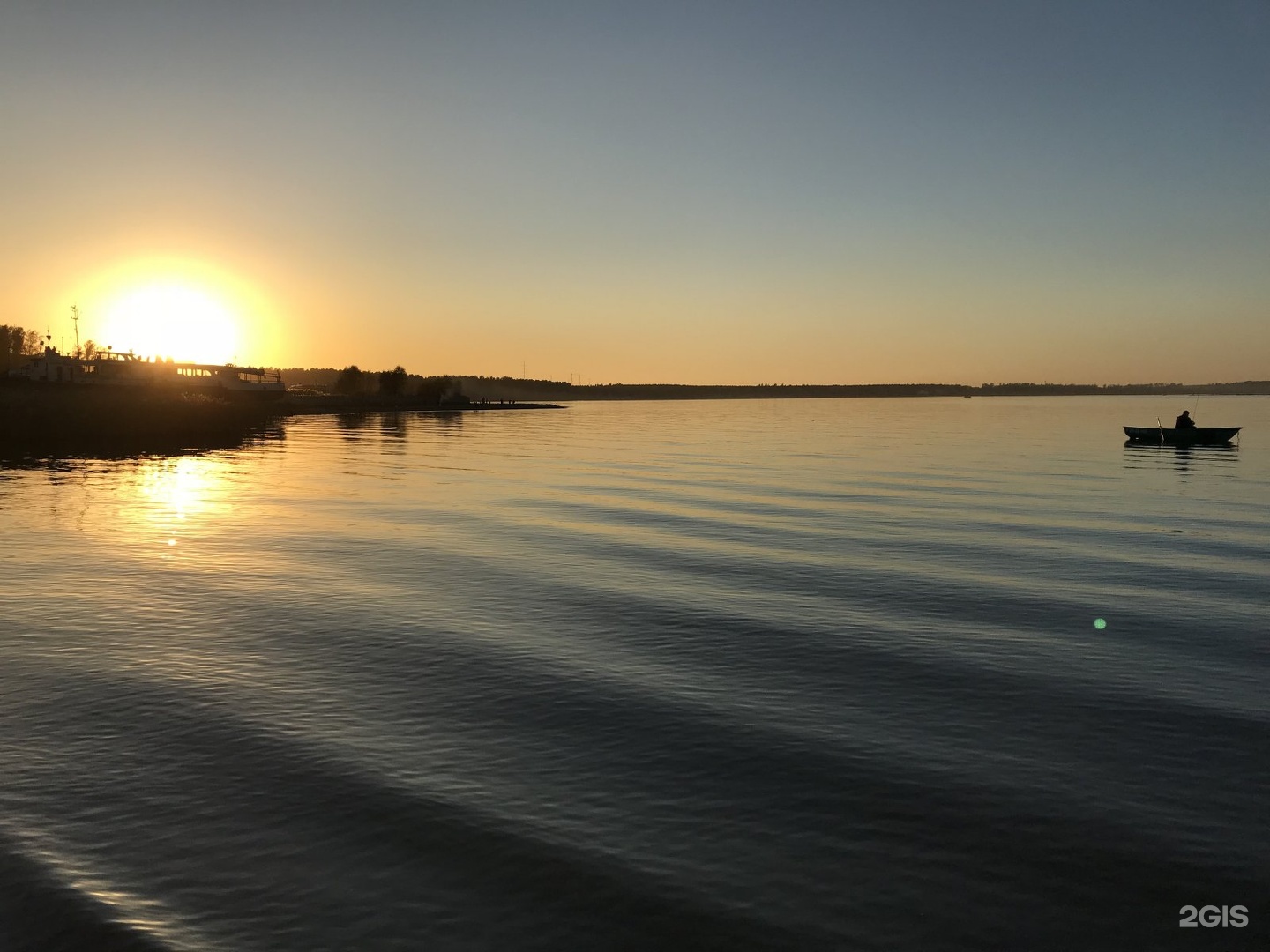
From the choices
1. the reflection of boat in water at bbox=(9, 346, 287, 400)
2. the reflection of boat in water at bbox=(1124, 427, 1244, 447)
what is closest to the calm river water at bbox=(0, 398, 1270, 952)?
the reflection of boat in water at bbox=(1124, 427, 1244, 447)

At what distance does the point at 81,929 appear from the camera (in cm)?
907

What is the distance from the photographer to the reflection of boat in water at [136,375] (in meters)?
144

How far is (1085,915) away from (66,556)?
30964mm

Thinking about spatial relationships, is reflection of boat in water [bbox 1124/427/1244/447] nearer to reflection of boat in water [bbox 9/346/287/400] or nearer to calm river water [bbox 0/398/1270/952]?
calm river water [bbox 0/398/1270/952]

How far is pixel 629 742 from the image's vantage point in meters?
14.2

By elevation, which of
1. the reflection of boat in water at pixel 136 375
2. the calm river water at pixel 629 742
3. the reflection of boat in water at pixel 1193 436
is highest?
the reflection of boat in water at pixel 136 375

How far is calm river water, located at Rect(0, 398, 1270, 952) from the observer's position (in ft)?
31.5

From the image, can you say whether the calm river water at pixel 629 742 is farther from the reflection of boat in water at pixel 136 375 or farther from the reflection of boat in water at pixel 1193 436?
the reflection of boat in water at pixel 136 375

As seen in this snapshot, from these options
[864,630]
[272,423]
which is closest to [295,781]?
[864,630]

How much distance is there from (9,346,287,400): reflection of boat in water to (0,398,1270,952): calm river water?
415 ft

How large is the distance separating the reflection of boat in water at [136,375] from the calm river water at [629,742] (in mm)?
126595

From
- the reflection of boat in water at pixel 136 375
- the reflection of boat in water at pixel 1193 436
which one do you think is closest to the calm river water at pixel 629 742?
the reflection of boat in water at pixel 1193 436

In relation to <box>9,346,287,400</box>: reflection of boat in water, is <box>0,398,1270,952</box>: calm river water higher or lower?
lower

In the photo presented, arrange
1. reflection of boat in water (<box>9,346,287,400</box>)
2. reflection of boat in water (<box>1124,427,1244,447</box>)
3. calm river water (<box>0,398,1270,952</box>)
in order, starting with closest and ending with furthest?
1. calm river water (<box>0,398,1270,952</box>)
2. reflection of boat in water (<box>1124,427,1244,447</box>)
3. reflection of boat in water (<box>9,346,287,400</box>)
